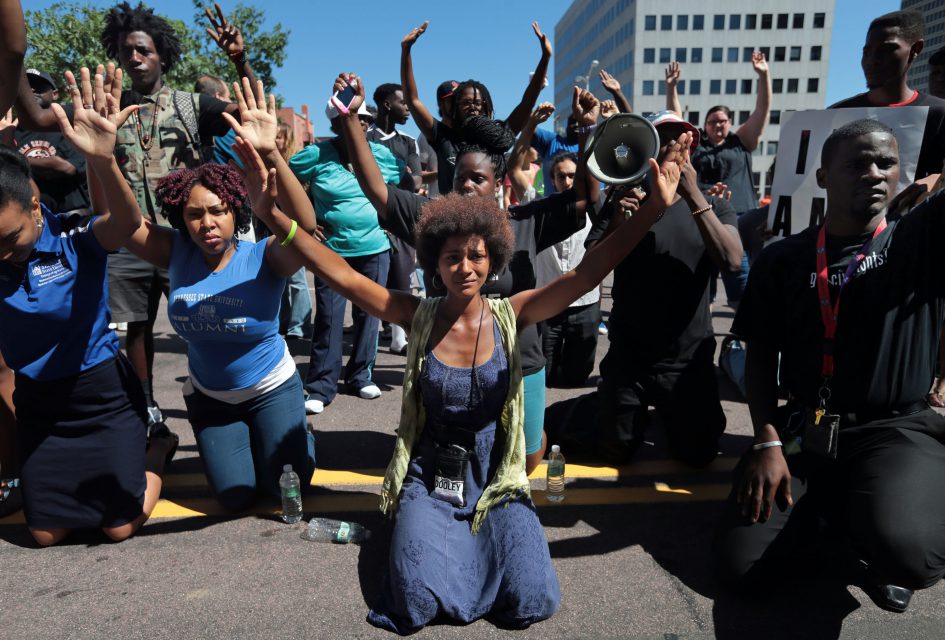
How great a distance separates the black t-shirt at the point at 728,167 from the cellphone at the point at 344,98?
14.8 ft

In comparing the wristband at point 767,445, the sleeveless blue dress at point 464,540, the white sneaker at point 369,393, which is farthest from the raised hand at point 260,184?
the white sneaker at point 369,393

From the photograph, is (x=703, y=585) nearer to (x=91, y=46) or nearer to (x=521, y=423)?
(x=521, y=423)

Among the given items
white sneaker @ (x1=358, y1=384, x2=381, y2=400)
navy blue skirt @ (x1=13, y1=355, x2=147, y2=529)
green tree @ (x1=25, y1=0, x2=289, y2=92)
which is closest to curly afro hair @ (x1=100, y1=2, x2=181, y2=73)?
navy blue skirt @ (x1=13, y1=355, x2=147, y2=529)

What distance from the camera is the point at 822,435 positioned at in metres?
2.60

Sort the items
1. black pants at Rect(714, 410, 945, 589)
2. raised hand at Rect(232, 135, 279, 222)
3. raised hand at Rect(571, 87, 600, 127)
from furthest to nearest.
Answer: raised hand at Rect(571, 87, 600, 127), raised hand at Rect(232, 135, 279, 222), black pants at Rect(714, 410, 945, 589)

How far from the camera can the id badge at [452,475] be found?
2740 mm

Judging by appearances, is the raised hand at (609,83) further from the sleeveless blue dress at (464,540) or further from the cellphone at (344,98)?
the sleeveless blue dress at (464,540)

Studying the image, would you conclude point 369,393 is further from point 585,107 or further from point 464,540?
point 585,107

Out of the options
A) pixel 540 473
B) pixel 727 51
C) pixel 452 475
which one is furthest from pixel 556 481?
pixel 727 51

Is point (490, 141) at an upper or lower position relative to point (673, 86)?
lower

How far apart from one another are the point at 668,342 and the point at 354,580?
7.02ft

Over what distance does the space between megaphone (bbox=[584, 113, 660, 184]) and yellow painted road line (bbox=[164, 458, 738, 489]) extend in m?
1.73

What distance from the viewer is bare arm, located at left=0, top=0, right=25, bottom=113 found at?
6.63 ft

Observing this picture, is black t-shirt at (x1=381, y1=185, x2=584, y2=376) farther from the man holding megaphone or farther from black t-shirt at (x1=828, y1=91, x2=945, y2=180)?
black t-shirt at (x1=828, y1=91, x2=945, y2=180)
